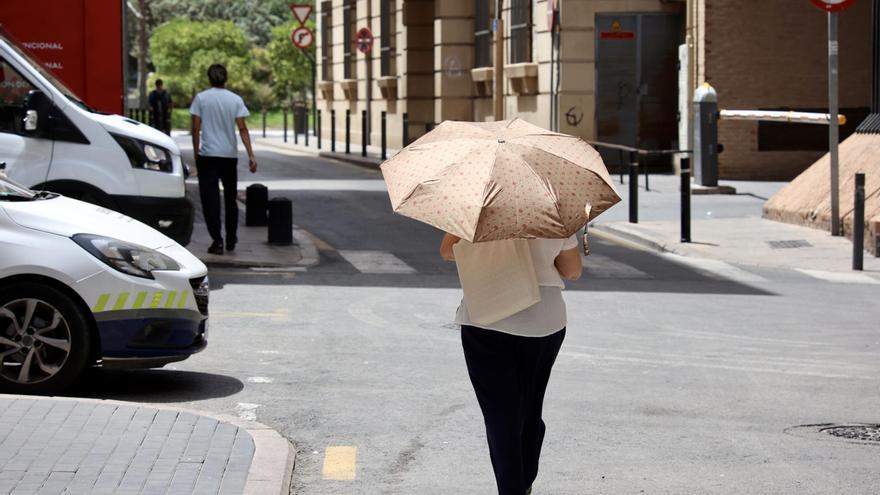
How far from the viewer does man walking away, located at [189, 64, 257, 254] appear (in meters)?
15.5

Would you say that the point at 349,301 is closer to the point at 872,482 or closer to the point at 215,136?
the point at 215,136

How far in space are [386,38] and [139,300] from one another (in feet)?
122

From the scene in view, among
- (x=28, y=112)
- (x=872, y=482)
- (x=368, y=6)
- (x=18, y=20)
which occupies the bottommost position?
(x=872, y=482)

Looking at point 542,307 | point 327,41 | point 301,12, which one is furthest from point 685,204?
point 327,41

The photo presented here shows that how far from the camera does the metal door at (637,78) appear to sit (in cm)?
3041

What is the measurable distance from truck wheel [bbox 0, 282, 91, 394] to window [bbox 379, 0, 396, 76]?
3669 centimetres

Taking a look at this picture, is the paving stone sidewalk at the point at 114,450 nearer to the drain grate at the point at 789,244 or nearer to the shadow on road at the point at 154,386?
the shadow on road at the point at 154,386

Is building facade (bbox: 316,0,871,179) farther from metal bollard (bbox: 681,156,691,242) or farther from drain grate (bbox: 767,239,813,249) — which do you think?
drain grate (bbox: 767,239,813,249)

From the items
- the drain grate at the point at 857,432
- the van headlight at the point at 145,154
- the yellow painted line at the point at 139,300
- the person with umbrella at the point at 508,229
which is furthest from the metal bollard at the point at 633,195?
the person with umbrella at the point at 508,229

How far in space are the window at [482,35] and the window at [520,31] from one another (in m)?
3.57

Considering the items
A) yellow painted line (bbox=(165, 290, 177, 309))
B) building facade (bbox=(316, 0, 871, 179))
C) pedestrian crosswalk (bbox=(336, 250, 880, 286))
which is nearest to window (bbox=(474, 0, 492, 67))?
building facade (bbox=(316, 0, 871, 179))

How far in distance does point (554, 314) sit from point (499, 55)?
29032 millimetres

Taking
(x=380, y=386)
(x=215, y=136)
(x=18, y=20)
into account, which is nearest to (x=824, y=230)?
(x=215, y=136)

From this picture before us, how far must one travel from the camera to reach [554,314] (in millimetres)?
5656
